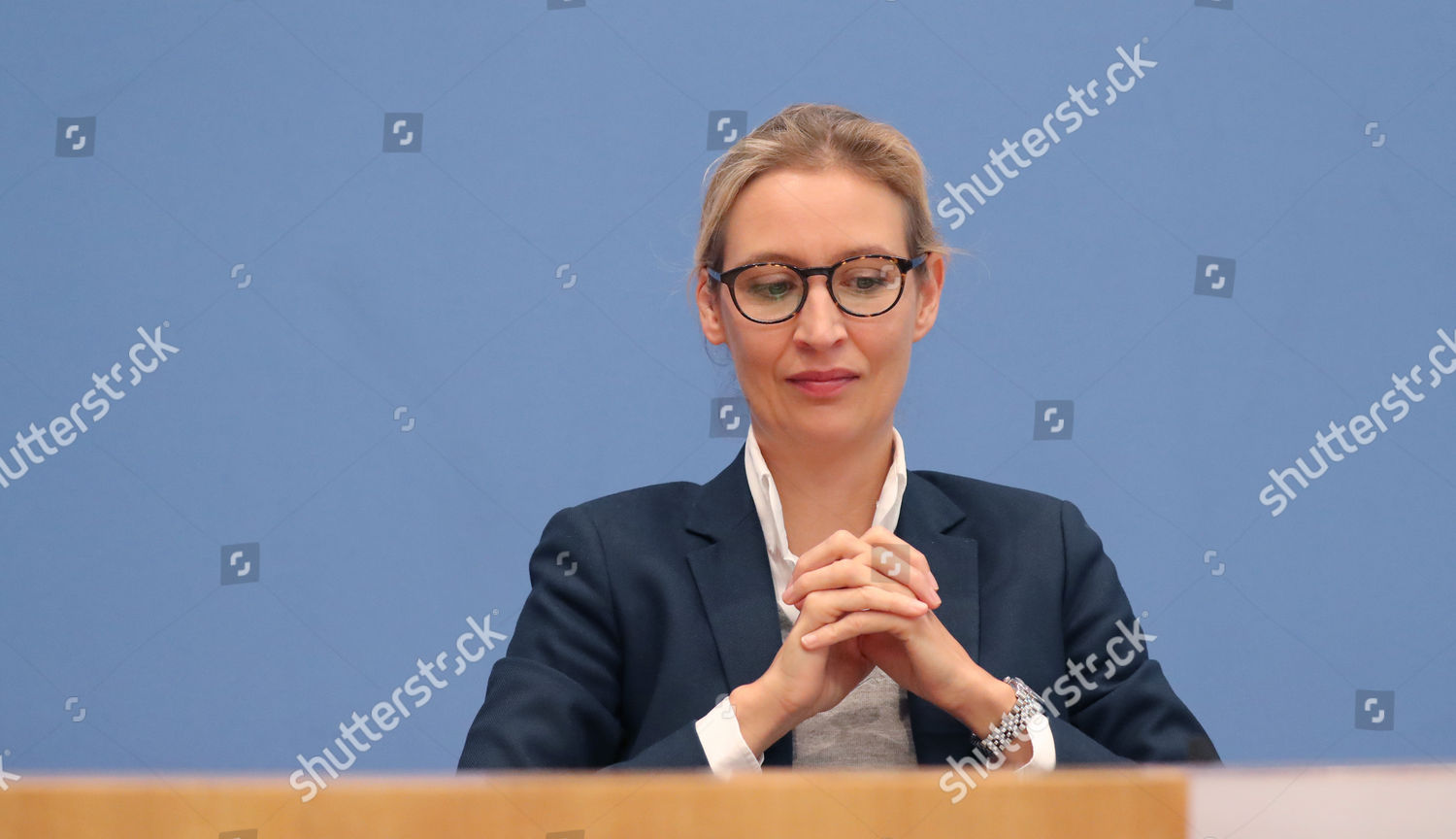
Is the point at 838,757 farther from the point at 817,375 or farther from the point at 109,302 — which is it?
the point at 109,302

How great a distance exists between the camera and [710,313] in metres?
1.28

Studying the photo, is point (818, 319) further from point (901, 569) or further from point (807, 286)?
point (901, 569)

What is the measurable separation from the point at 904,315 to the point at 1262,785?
652 mm

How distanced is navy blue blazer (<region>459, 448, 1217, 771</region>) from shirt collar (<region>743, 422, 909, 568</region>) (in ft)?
0.04

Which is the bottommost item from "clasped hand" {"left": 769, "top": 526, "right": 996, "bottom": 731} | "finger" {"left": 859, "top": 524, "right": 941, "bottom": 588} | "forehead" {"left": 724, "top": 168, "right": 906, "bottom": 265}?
"clasped hand" {"left": 769, "top": 526, "right": 996, "bottom": 731}

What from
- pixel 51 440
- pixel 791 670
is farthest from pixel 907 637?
pixel 51 440

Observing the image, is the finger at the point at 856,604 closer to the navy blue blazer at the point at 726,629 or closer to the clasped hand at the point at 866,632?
the clasped hand at the point at 866,632

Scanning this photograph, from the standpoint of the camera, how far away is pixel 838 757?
1121 millimetres

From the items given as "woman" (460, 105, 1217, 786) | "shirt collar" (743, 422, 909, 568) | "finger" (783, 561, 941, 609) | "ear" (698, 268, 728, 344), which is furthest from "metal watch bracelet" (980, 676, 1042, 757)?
"ear" (698, 268, 728, 344)

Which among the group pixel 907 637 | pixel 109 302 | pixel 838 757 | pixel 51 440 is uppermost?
pixel 109 302

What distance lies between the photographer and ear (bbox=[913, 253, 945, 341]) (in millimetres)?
1283

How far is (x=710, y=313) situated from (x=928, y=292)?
0.73 feet

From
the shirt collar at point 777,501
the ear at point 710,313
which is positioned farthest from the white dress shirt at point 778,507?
the ear at point 710,313

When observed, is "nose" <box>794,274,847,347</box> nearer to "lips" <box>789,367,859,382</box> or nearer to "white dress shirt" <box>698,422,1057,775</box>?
"lips" <box>789,367,859,382</box>
